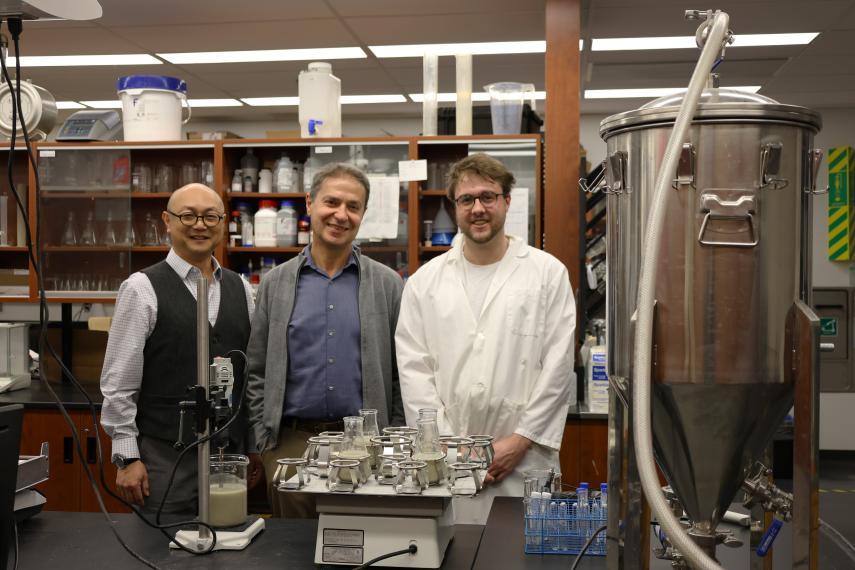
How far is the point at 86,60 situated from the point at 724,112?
5.69 metres

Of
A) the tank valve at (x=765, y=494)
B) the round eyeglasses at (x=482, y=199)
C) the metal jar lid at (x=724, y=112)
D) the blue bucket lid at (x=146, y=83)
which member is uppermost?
the blue bucket lid at (x=146, y=83)

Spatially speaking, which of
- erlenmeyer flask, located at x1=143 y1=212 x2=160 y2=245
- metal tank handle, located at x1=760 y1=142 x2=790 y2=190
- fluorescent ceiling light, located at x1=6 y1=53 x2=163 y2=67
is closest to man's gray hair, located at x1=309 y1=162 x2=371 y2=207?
metal tank handle, located at x1=760 y1=142 x2=790 y2=190

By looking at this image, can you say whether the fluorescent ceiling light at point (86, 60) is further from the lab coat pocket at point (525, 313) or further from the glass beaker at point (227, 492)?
the glass beaker at point (227, 492)

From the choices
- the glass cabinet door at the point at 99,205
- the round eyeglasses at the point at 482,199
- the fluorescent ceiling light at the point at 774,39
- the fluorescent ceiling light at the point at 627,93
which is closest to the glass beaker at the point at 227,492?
the round eyeglasses at the point at 482,199

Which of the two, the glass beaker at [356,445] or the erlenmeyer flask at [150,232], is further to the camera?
the erlenmeyer flask at [150,232]

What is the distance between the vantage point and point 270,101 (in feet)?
23.5

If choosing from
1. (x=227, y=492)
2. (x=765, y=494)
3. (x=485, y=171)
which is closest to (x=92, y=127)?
(x=485, y=171)

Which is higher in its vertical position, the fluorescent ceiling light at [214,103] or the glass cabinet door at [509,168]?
the fluorescent ceiling light at [214,103]

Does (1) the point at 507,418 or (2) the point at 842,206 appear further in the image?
(2) the point at 842,206

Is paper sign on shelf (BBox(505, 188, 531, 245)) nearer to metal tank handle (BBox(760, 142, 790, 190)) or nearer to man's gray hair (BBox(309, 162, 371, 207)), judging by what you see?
man's gray hair (BBox(309, 162, 371, 207))

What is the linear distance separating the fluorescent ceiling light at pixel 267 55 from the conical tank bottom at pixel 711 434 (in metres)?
4.66

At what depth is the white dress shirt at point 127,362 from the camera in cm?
228

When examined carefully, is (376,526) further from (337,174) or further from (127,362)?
(337,174)

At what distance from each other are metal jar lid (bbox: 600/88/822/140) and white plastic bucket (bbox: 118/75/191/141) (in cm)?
321
